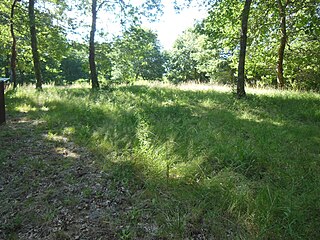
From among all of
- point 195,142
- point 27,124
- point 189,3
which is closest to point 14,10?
point 189,3

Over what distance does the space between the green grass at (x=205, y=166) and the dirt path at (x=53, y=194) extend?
0.10 metres

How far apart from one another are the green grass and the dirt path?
0.32 ft

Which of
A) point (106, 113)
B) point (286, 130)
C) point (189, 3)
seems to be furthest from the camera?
point (189, 3)

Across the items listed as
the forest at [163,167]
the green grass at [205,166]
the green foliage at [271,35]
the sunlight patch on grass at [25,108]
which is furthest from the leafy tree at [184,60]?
the green grass at [205,166]

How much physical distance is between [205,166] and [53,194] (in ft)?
7.76

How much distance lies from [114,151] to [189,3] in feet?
28.3

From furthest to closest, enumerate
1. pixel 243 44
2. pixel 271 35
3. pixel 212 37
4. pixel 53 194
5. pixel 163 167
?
1. pixel 271 35
2. pixel 212 37
3. pixel 243 44
4. pixel 163 167
5. pixel 53 194

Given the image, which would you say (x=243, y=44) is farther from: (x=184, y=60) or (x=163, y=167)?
(x=184, y=60)

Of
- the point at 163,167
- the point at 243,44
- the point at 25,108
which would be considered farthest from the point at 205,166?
the point at 243,44

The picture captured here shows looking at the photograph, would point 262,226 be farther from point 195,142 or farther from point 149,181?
point 195,142

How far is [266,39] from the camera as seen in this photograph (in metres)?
15.2

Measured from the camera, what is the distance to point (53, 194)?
3.12 metres

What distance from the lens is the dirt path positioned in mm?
2561

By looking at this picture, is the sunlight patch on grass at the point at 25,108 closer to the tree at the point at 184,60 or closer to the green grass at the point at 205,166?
the green grass at the point at 205,166
